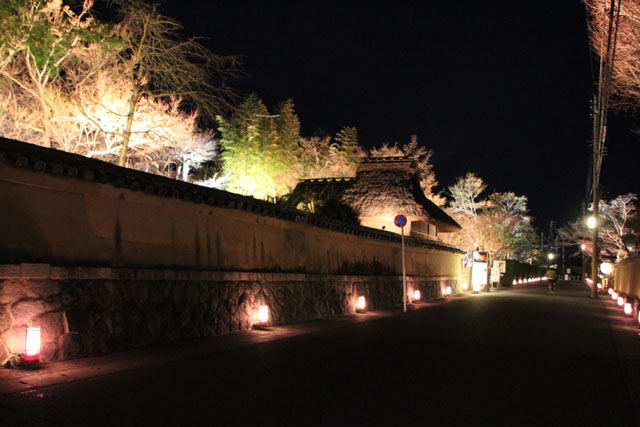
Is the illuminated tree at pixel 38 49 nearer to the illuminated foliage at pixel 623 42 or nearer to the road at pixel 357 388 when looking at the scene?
the road at pixel 357 388

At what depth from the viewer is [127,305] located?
30.2ft

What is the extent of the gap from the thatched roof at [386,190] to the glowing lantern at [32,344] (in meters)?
23.5

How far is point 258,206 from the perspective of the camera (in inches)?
534

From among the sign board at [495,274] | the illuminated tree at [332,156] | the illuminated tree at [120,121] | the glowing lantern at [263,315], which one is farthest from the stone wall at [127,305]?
the illuminated tree at [332,156]

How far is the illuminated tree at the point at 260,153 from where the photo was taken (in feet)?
137

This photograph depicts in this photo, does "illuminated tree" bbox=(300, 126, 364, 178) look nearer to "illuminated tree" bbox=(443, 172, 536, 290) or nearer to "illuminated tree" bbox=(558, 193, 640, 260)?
"illuminated tree" bbox=(443, 172, 536, 290)

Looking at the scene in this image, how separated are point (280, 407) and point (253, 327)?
7.15 meters

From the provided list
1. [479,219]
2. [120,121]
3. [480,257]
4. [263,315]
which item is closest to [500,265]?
[480,257]

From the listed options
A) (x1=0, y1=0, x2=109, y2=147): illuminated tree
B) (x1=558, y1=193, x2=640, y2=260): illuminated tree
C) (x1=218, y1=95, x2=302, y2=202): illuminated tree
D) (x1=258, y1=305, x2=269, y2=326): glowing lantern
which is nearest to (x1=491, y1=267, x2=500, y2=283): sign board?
(x1=558, y1=193, x2=640, y2=260): illuminated tree

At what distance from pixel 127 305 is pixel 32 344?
2.08 m

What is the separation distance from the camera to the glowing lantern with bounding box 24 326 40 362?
7223 millimetres

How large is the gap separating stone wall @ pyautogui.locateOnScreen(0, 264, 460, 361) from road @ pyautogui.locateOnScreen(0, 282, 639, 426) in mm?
1410

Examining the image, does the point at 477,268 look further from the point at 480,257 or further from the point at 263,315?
the point at 263,315

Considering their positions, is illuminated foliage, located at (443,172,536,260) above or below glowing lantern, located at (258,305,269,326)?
above
